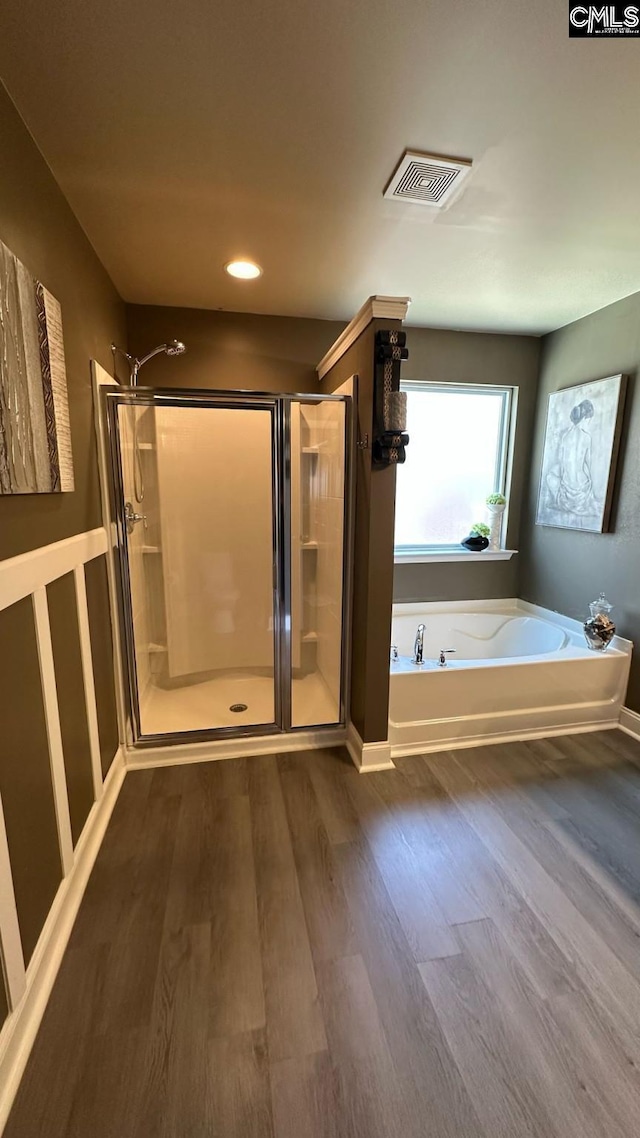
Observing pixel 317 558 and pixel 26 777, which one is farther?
pixel 317 558

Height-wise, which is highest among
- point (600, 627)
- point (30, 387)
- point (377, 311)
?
point (377, 311)

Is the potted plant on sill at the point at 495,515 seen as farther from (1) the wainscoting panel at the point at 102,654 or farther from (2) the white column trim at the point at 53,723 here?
(2) the white column trim at the point at 53,723

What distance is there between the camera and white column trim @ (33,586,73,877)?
126 cm

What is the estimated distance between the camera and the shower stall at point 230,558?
2219 mm

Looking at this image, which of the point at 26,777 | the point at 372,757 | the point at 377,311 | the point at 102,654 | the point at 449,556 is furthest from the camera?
the point at 449,556

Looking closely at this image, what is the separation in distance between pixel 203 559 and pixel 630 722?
8.90 feet

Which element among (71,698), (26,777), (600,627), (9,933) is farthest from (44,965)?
(600,627)

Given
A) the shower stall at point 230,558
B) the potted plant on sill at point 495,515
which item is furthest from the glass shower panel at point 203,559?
the potted plant on sill at point 495,515

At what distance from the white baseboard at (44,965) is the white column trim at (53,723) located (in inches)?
3.6

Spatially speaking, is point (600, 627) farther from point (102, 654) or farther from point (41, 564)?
point (41, 564)

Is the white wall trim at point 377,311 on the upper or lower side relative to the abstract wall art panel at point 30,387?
upper

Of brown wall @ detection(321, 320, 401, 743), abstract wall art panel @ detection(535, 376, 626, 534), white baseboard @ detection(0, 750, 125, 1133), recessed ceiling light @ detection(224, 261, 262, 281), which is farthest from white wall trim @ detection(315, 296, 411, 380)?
white baseboard @ detection(0, 750, 125, 1133)

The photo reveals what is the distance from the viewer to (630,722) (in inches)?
99.2

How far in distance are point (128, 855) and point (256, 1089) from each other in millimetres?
856
